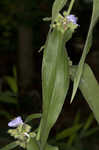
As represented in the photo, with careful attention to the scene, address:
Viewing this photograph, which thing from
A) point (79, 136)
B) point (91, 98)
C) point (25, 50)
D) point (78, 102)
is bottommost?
point (78, 102)

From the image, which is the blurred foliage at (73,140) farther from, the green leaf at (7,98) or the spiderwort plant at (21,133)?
the spiderwort plant at (21,133)

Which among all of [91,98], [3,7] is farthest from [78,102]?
[91,98]

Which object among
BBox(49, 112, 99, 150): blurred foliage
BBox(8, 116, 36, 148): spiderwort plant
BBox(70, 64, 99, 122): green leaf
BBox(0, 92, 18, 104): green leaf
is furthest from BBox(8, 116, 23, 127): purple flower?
BBox(0, 92, 18, 104): green leaf

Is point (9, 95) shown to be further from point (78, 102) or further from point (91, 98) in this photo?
point (91, 98)

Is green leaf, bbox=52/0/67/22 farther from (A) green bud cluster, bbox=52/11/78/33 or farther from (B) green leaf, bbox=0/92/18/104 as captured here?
(B) green leaf, bbox=0/92/18/104

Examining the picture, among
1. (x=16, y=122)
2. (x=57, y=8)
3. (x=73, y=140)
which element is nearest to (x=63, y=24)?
(x=57, y=8)

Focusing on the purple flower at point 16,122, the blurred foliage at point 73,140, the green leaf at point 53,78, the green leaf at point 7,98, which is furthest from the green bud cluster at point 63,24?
the green leaf at point 7,98
